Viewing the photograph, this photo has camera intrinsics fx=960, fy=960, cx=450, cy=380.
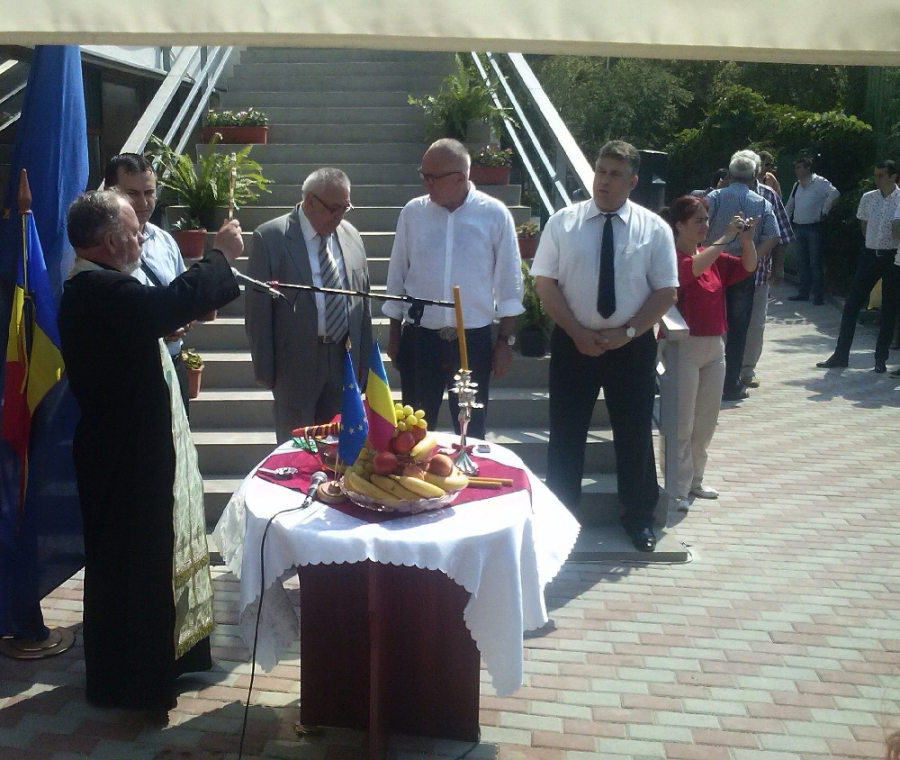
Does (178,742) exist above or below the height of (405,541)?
below

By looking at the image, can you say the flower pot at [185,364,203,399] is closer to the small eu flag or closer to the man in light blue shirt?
the small eu flag

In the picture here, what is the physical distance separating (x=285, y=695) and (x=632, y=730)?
1.37 meters

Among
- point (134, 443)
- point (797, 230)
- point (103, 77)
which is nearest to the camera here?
point (134, 443)

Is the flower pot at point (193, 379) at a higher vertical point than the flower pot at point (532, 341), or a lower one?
lower

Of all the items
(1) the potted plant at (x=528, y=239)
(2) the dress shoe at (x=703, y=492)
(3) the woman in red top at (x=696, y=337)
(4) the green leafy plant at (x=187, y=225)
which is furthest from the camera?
(1) the potted plant at (x=528, y=239)

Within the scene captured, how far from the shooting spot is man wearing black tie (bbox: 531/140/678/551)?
495 centimetres

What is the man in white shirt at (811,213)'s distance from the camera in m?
13.9

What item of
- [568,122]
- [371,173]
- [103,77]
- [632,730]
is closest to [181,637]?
[632,730]

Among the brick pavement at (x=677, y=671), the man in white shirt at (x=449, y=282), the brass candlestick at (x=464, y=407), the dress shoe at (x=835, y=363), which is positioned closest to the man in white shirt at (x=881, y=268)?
the dress shoe at (x=835, y=363)

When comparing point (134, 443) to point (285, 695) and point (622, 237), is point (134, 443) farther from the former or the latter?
point (622, 237)

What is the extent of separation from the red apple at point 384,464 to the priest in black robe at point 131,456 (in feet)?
2.61

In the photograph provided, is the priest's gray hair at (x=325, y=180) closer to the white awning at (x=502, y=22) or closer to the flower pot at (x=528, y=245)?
the white awning at (x=502, y=22)

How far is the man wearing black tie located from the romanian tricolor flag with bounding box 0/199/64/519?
244cm

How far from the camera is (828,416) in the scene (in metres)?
8.52
